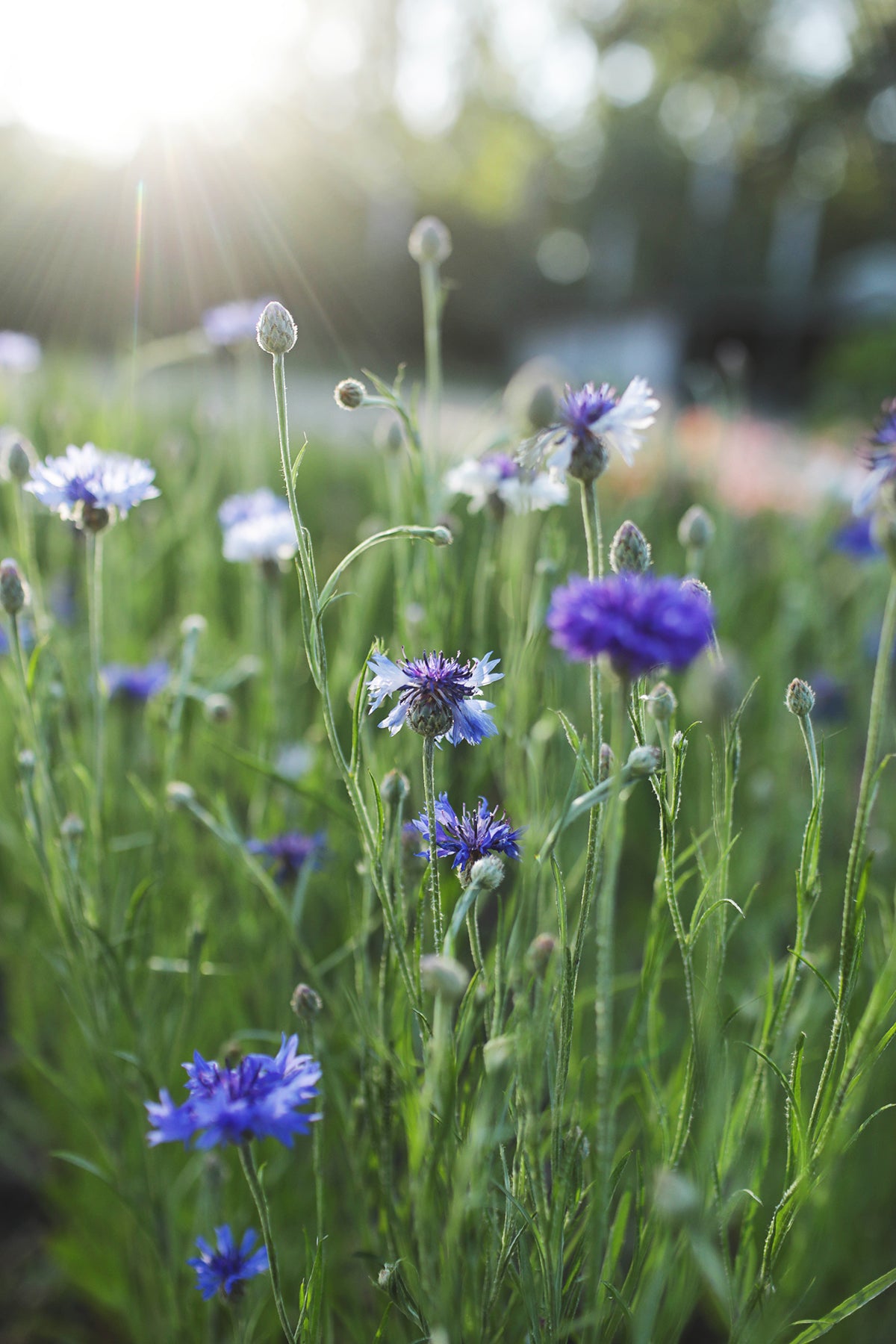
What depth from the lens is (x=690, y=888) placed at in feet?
3.60

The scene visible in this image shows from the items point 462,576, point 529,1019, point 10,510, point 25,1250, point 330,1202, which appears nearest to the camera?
point 529,1019

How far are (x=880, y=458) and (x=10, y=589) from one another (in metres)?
0.51

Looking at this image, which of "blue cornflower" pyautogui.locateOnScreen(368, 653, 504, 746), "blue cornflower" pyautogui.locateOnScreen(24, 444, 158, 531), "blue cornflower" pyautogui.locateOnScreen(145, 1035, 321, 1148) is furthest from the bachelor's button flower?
"blue cornflower" pyautogui.locateOnScreen(145, 1035, 321, 1148)

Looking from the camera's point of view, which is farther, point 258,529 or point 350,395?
point 258,529

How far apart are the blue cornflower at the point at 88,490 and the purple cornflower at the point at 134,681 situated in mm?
372

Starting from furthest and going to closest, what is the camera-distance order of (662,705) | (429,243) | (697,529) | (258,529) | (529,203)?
(529,203) < (258,529) < (429,243) < (697,529) < (662,705)

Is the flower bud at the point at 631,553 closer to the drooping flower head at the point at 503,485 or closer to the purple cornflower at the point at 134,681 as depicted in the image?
the drooping flower head at the point at 503,485

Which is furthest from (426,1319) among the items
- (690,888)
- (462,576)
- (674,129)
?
(674,129)

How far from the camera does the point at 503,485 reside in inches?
31.4

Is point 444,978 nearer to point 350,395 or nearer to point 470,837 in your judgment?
point 470,837

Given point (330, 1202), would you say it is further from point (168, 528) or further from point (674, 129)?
point (674, 129)

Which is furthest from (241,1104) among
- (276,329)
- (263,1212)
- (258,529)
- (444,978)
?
(258,529)

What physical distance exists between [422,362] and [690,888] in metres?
9.47

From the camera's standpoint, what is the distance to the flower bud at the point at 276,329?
501mm
